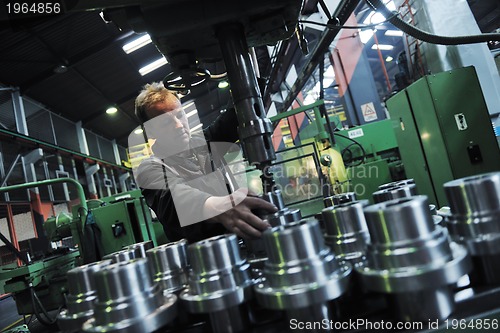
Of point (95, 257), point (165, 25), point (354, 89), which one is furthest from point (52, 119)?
point (165, 25)

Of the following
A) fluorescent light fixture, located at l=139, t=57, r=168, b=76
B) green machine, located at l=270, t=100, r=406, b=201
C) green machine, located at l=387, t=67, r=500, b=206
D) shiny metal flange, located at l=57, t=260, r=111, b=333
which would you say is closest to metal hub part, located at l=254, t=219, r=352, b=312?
shiny metal flange, located at l=57, t=260, r=111, b=333

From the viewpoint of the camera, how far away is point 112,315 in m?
0.37

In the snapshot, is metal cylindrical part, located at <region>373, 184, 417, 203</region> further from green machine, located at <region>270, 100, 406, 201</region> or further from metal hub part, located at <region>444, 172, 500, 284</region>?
green machine, located at <region>270, 100, 406, 201</region>

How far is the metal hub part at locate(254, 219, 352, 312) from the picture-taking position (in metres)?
0.35

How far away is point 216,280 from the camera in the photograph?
1.32ft

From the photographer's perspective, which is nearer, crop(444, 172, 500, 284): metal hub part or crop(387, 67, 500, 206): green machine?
crop(444, 172, 500, 284): metal hub part

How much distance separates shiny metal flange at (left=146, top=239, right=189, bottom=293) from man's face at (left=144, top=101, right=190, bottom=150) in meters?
0.79

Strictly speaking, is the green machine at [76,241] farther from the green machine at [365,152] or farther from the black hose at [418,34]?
the black hose at [418,34]

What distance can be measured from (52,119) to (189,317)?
8.14 m

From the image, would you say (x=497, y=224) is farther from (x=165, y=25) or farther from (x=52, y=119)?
(x=52, y=119)

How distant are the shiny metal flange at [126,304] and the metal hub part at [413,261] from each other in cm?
25

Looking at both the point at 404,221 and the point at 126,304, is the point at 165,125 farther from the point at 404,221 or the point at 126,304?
the point at 404,221

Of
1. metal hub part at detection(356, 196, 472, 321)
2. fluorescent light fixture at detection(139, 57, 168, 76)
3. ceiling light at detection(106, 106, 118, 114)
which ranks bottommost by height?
metal hub part at detection(356, 196, 472, 321)

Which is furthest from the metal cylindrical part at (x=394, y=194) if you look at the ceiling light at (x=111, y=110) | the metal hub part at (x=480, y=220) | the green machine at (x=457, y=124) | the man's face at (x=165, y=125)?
the ceiling light at (x=111, y=110)
